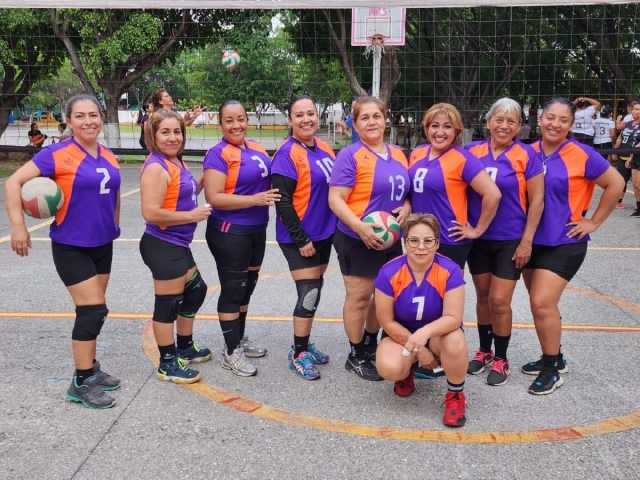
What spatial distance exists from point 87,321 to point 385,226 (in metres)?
1.75

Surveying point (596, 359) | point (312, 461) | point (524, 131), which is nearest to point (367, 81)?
point (524, 131)

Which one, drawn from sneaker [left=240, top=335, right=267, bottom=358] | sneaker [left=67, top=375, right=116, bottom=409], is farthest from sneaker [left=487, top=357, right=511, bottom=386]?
sneaker [left=67, top=375, right=116, bottom=409]

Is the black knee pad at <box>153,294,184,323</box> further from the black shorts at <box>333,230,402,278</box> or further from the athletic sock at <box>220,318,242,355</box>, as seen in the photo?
the black shorts at <box>333,230,402,278</box>

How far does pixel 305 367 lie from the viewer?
395cm

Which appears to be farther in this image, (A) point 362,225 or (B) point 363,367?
(B) point 363,367

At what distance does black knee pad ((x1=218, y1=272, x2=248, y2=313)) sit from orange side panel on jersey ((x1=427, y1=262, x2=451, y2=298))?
1201mm

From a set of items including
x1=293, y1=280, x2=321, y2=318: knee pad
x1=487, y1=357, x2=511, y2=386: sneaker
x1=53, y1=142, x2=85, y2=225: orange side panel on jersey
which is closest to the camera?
Answer: x1=53, y1=142, x2=85, y2=225: orange side panel on jersey

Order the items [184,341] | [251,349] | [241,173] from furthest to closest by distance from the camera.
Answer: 1. [251,349]
2. [184,341]
3. [241,173]

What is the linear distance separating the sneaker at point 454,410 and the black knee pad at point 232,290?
1415mm

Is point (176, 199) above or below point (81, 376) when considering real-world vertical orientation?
above

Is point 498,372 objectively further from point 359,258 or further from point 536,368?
point 359,258

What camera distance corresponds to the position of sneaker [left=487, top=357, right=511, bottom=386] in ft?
12.6

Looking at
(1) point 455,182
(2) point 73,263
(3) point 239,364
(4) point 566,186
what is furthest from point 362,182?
(2) point 73,263

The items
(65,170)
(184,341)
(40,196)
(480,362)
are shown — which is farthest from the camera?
(184,341)
